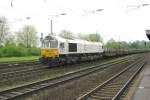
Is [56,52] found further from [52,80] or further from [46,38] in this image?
[52,80]

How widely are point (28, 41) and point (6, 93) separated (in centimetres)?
10418

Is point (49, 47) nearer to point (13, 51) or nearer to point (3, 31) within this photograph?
point (13, 51)

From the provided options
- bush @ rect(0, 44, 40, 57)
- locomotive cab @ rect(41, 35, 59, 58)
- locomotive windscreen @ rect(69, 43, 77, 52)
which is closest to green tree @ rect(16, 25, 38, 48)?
bush @ rect(0, 44, 40, 57)

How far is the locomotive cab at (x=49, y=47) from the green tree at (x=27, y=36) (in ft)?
270

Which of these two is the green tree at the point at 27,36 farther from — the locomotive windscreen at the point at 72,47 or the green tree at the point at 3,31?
the locomotive windscreen at the point at 72,47

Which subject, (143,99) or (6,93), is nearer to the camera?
(143,99)

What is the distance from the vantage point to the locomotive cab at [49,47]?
3400 cm

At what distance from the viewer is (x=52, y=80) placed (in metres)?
21.4

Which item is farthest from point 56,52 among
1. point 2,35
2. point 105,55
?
point 2,35

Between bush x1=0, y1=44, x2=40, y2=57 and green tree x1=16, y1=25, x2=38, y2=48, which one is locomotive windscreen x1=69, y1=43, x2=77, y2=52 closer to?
bush x1=0, y1=44, x2=40, y2=57

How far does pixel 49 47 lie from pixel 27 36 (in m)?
85.6

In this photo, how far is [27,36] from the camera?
4683 inches

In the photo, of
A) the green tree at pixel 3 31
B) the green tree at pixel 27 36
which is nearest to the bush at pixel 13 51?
the green tree at pixel 3 31

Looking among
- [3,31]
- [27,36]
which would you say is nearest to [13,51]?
[3,31]
